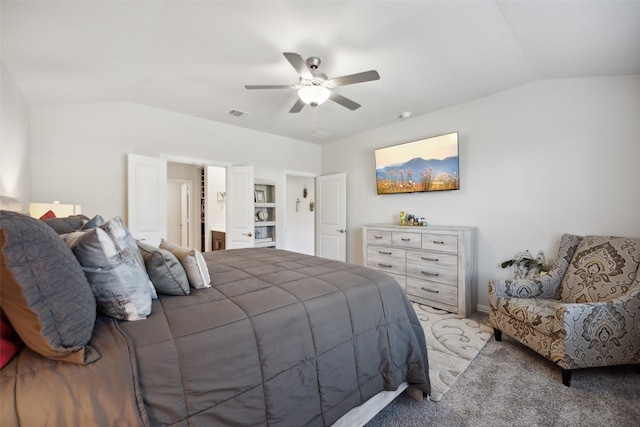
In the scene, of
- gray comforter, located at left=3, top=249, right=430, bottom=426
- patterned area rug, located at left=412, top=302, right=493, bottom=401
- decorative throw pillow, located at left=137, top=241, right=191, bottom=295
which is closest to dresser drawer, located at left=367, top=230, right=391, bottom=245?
patterned area rug, located at left=412, top=302, right=493, bottom=401

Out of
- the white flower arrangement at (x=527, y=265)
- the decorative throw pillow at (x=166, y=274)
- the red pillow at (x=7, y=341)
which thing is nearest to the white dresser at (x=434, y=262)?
the white flower arrangement at (x=527, y=265)

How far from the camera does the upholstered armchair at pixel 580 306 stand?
6.24 ft

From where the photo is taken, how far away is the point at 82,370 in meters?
0.83

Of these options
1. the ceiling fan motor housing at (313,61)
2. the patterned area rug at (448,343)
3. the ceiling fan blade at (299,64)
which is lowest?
the patterned area rug at (448,343)

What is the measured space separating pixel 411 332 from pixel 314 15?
230 centimetres

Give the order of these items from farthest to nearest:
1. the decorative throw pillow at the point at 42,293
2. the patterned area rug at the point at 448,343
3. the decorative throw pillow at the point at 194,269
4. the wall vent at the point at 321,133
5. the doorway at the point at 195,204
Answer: the doorway at the point at 195,204 < the wall vent at the point at 321,133 < the patterned area rug at the point at 448,343 < the decorative throw pillow at the point at 194,269 < the decorative throw pillow at the point at 42,293

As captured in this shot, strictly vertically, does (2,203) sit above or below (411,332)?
above

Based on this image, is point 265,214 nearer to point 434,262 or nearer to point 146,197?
point 146,197

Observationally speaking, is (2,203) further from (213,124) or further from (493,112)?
(493,112)

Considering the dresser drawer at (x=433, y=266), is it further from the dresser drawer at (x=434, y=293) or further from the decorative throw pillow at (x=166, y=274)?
the decorative throw pillow at (x=166, y=274)

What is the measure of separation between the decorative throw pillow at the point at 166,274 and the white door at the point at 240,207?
9.88 ft

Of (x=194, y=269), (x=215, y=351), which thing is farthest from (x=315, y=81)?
(x=215, y=351)

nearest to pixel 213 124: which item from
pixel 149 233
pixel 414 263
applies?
pixel 149 233

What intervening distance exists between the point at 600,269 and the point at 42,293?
3618mm
